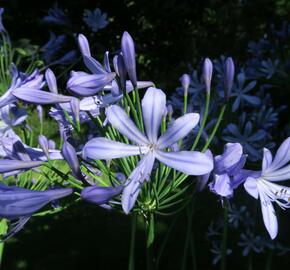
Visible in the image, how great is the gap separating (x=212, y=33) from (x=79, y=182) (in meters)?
5.38

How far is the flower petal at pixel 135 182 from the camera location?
1.54 meters

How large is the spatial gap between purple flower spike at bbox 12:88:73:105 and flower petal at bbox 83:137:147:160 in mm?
249

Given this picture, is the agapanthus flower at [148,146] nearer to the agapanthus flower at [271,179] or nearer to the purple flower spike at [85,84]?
the purple flower spike at [85,84]

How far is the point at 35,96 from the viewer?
67.9 inches

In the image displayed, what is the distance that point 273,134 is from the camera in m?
3.42

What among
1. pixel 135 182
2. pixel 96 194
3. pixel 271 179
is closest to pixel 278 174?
pixel 271 179

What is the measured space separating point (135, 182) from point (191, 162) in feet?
0.50

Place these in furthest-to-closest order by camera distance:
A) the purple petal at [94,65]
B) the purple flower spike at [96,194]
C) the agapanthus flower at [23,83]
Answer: the agapanthus flower at [23,83]
the purple petal at [94,65]
the purple flower spike at [96,194]

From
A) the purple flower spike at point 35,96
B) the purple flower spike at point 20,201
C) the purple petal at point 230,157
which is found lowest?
the purple flower spike at point 20,201

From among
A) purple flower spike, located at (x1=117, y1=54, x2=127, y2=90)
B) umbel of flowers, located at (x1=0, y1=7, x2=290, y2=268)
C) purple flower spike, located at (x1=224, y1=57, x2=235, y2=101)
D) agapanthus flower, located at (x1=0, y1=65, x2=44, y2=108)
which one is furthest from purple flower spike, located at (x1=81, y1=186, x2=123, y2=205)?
agapanthus flower, located at (x1=0, y1=65, x2=44, y2=108)

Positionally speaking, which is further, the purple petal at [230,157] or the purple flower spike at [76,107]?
the purple flower spike at [76,107]

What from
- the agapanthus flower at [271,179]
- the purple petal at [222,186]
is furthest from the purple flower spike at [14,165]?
the agapanthus flower at [271,179]

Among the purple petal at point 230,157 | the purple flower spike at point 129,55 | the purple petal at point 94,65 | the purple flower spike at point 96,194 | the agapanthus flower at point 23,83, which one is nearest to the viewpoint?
the purple flower spike at point 96,194

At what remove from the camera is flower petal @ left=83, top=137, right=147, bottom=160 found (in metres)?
1.56
